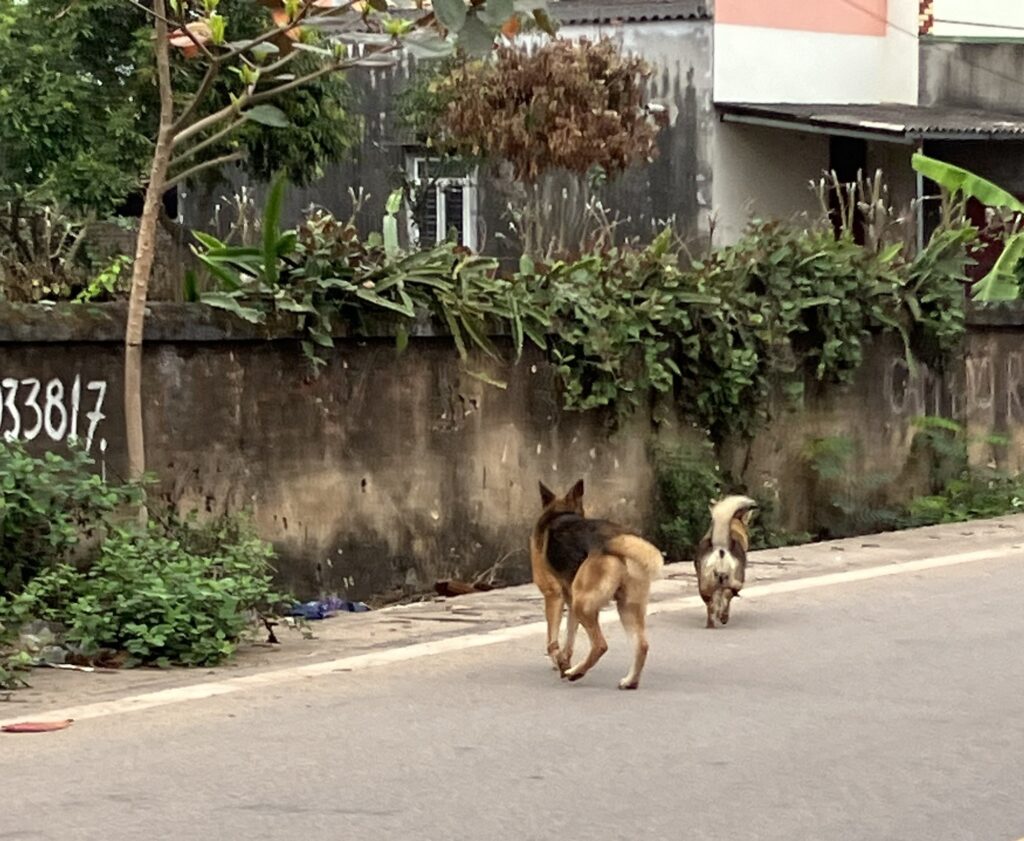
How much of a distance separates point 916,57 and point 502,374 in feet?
63.9

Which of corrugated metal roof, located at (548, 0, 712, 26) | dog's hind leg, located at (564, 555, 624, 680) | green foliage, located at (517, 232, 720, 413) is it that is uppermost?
corrugated metal roof, located at (548, 0, 712, 26)

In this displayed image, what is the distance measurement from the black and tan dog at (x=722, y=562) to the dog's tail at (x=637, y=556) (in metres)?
2.00

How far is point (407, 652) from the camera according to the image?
10.6 metres

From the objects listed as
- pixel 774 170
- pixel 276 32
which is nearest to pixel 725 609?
pixel 276 32

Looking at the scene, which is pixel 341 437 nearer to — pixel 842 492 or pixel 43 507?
pixel 43 507

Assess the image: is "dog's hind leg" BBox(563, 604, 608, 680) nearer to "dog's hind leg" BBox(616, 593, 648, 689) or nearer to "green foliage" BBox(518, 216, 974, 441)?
"dog's hind leg" BBox(616, 593, 648, 689)

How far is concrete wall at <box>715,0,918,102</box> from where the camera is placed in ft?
93.5

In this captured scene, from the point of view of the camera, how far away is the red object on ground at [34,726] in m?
8.55

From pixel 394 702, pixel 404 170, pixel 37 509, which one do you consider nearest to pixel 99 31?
pixel 404 170

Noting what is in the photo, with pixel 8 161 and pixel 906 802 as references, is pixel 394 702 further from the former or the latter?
pixel 8 161

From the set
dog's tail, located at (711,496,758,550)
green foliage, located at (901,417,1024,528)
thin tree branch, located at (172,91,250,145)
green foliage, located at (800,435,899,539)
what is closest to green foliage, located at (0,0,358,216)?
green foliage, located at (901,417,1024,528)

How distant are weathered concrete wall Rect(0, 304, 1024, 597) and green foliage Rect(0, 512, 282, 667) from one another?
1.06m

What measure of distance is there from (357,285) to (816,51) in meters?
18.2

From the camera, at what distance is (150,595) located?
1027 centimetres
